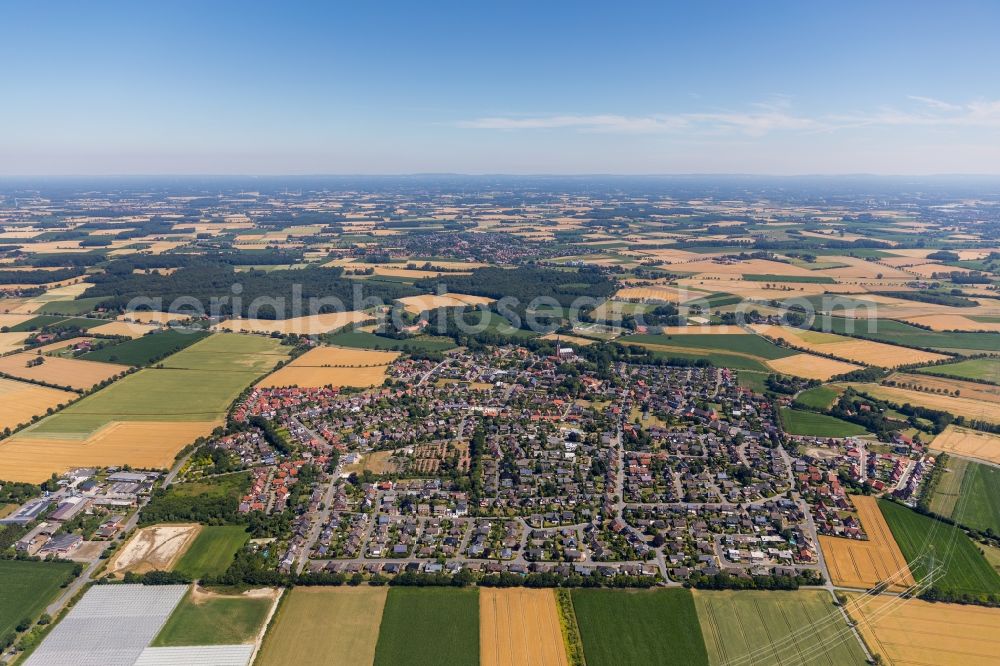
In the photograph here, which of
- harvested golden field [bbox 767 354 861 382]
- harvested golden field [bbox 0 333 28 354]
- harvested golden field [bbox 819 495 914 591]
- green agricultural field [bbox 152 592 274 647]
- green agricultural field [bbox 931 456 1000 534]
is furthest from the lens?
harvested golden field [bbox 0 333 28 354]

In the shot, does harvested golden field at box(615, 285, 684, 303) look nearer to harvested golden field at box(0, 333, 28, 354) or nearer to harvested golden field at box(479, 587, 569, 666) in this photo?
harvested golden field at box(479, 587, 569, 666)

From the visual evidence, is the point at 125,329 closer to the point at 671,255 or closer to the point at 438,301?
the point at 438,301

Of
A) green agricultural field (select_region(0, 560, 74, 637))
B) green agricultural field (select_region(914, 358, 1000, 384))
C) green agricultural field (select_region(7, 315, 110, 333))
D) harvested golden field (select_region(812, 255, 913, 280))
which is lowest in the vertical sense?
green agricultural field (select_region(0, 560, 74, 637))

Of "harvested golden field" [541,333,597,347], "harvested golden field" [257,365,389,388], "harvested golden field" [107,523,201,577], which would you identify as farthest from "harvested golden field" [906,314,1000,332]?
"harvested golden field" [107,523,201,577]

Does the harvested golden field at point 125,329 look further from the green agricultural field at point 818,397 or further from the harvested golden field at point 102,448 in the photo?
the green agricultural field at point 818,397

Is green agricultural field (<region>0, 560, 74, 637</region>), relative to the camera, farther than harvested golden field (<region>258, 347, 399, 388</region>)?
No

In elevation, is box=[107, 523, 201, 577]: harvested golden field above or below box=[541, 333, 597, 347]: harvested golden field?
below

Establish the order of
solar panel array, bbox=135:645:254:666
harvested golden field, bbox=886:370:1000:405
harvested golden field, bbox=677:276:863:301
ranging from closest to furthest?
solar panel array, bbox=135:645:254:666
harvested golden field, bbox=886:370:1000:405
harvested golden field, bbox=677:276:863:301
